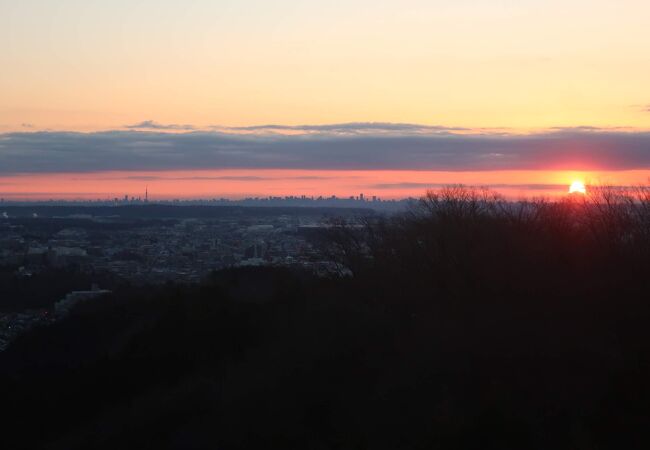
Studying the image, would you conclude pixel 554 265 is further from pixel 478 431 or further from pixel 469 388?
pixel 478 431

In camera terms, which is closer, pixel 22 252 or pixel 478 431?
pixel 478 431

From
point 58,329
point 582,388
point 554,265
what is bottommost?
point 58,329

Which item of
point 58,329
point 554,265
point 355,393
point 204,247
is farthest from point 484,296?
point 204,247

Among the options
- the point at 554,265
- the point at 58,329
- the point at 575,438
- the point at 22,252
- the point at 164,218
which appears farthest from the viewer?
the point at 164,218

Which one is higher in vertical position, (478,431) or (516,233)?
(516,233)

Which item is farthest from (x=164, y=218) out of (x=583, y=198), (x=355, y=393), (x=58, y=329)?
(x=355, y=393)

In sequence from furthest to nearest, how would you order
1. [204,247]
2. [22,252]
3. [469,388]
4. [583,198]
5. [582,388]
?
[204,247], [22,252], [583,198], [469,388], [582,388]
